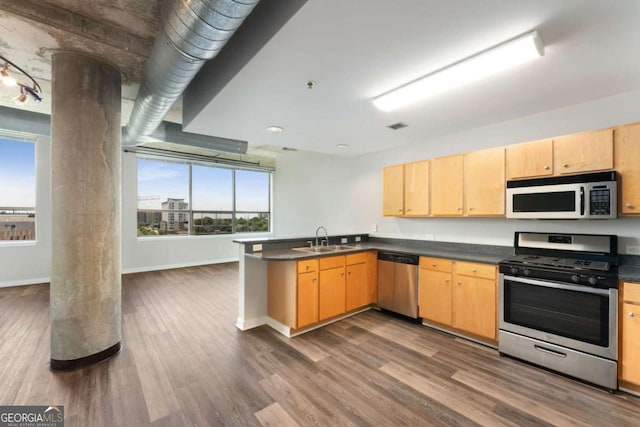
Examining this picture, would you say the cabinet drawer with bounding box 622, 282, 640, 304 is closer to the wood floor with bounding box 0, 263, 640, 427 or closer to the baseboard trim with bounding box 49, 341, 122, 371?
the wood floor with bounding box 0, 263, 640, 427

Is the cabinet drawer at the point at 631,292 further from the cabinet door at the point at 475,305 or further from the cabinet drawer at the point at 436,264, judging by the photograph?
Result: the cabinet drawer at the point at 436,264

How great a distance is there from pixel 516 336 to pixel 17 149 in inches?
330

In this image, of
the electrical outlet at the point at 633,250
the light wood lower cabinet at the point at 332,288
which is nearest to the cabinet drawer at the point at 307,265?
the light wood lower cabinet at the point at 332,288

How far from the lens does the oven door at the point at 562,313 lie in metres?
2.20

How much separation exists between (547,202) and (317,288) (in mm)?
2598

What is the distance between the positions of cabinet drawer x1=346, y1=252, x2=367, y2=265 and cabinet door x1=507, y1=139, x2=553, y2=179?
6.46 feet

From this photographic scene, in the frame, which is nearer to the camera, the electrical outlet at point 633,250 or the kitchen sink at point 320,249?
the electrical outlet at point 633,250

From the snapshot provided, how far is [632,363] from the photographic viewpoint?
2111mm

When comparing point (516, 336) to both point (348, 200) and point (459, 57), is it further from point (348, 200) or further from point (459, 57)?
point (348, 200)

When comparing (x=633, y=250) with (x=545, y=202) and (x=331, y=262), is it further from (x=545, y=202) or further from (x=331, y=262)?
(x=331, y=262)

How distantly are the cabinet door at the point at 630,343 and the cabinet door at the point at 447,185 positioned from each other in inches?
64.6

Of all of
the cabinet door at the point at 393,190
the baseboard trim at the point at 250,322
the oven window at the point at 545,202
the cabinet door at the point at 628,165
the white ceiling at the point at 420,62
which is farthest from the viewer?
the cabinet door at the point at 393,190

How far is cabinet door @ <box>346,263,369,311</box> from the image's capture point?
3645 millimetres

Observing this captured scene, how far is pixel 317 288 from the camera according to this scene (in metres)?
3.27
